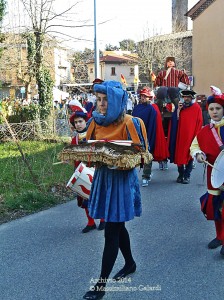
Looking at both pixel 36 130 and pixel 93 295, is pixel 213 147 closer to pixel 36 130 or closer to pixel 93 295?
pixel 93 295

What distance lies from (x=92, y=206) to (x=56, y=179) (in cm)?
446

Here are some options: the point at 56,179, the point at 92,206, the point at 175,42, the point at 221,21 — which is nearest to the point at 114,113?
the point at 92,206

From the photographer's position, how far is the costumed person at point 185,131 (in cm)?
758

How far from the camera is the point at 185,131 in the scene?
7629mm

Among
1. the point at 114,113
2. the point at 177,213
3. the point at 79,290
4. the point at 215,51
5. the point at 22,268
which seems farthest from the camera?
the point at 215,51

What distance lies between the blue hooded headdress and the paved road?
4.74 feet

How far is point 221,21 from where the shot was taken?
28453 millimetres

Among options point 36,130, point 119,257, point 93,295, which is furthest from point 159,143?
point 36,130

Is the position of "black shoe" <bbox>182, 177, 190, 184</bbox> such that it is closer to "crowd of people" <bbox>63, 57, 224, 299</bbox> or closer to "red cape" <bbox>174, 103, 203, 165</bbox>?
"red cape" <bbox>174, 103, 203, 165</bbox>

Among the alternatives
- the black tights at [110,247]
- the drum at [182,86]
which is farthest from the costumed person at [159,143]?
the black tights at [110,247]

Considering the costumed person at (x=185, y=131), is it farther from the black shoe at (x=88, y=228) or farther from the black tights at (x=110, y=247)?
the black tights at (x=110, y=247)

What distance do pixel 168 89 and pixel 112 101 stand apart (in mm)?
5957

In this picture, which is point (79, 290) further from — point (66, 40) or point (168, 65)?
point (66, 40)

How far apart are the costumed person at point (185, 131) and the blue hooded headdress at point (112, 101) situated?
14.2ft
